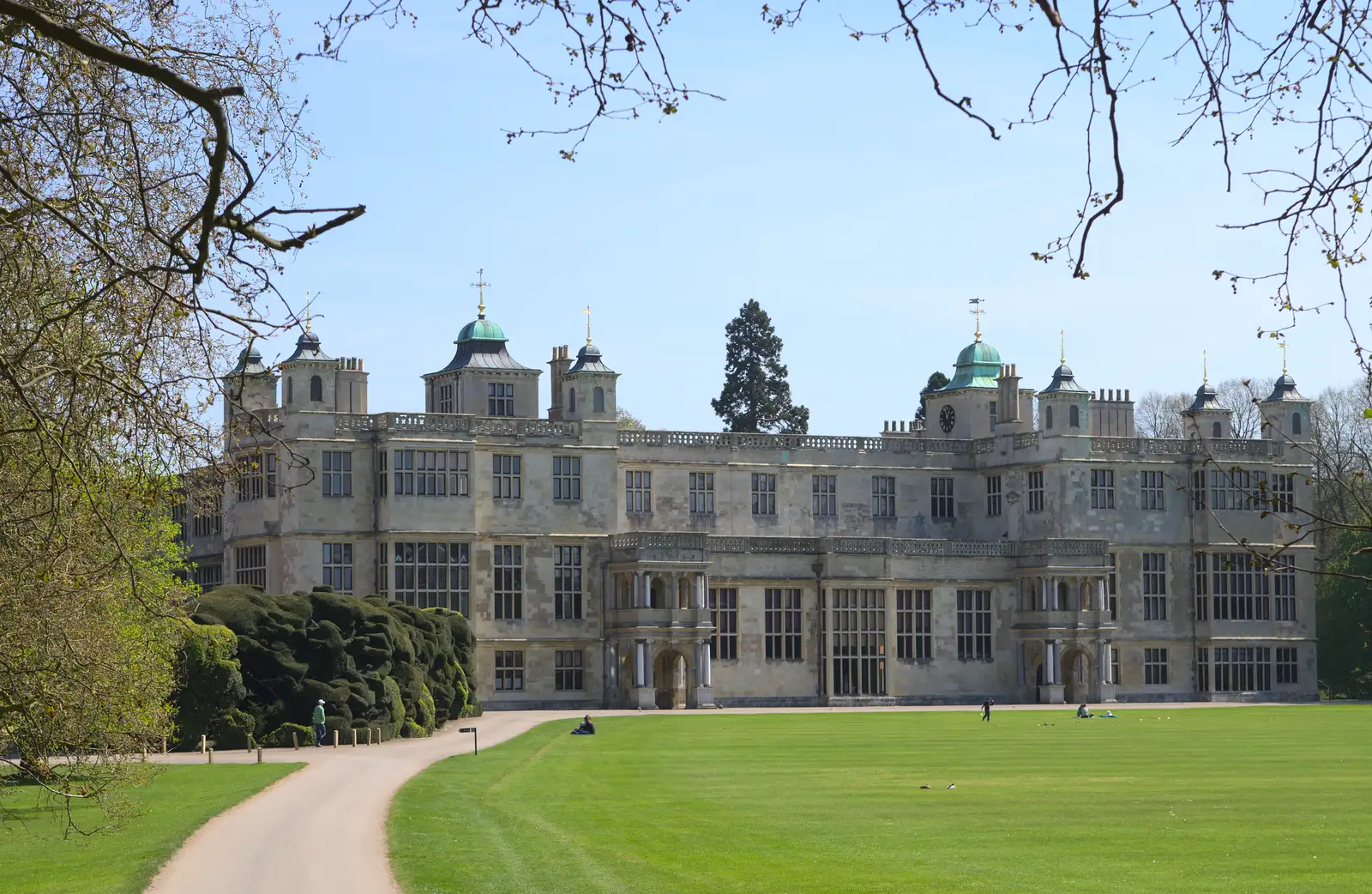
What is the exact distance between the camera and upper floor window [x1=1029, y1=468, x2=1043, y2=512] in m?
70.0

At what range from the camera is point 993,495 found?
72.3m

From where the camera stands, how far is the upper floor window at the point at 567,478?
63000 millimetres

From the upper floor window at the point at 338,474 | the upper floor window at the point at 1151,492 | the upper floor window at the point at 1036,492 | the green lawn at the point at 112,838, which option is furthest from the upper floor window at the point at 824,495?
the green lawn at the point at 112,838

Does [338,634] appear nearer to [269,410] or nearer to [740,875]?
[269,410]

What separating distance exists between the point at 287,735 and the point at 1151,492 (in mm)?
38345

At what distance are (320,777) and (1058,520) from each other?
136 ft

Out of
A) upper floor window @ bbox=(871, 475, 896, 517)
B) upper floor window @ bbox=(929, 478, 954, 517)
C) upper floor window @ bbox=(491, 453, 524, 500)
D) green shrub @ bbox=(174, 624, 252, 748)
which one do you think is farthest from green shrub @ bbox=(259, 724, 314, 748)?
upper floor window @ bbox=(929, 478, 954, 517)

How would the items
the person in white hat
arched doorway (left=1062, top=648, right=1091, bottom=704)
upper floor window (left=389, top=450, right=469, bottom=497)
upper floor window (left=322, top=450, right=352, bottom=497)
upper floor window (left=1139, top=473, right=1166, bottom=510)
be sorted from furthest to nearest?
upper floor window (left=1139, top=473, right=1166, bottom=510), arched doorway (left=1062, top=648, right=1091, bottom=704), upper floor window (left=389, top=450, right=469, bottom=497), upper floor window (left=322, top=450, right=352, bottom=497), the person in white hat

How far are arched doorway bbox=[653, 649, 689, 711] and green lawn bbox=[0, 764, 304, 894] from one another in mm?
31154

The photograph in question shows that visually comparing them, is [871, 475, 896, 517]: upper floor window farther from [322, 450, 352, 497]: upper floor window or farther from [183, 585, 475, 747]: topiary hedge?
[183, 585, 475, 747]: topiary hedge

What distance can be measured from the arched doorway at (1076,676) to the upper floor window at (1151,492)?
244 inches

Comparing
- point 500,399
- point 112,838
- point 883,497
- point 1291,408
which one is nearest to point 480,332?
point 500,399

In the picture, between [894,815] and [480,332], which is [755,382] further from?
[894,815]

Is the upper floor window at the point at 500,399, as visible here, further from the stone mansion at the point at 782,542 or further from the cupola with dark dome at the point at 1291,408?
the cupola with dark dome at the point at 1291,408
